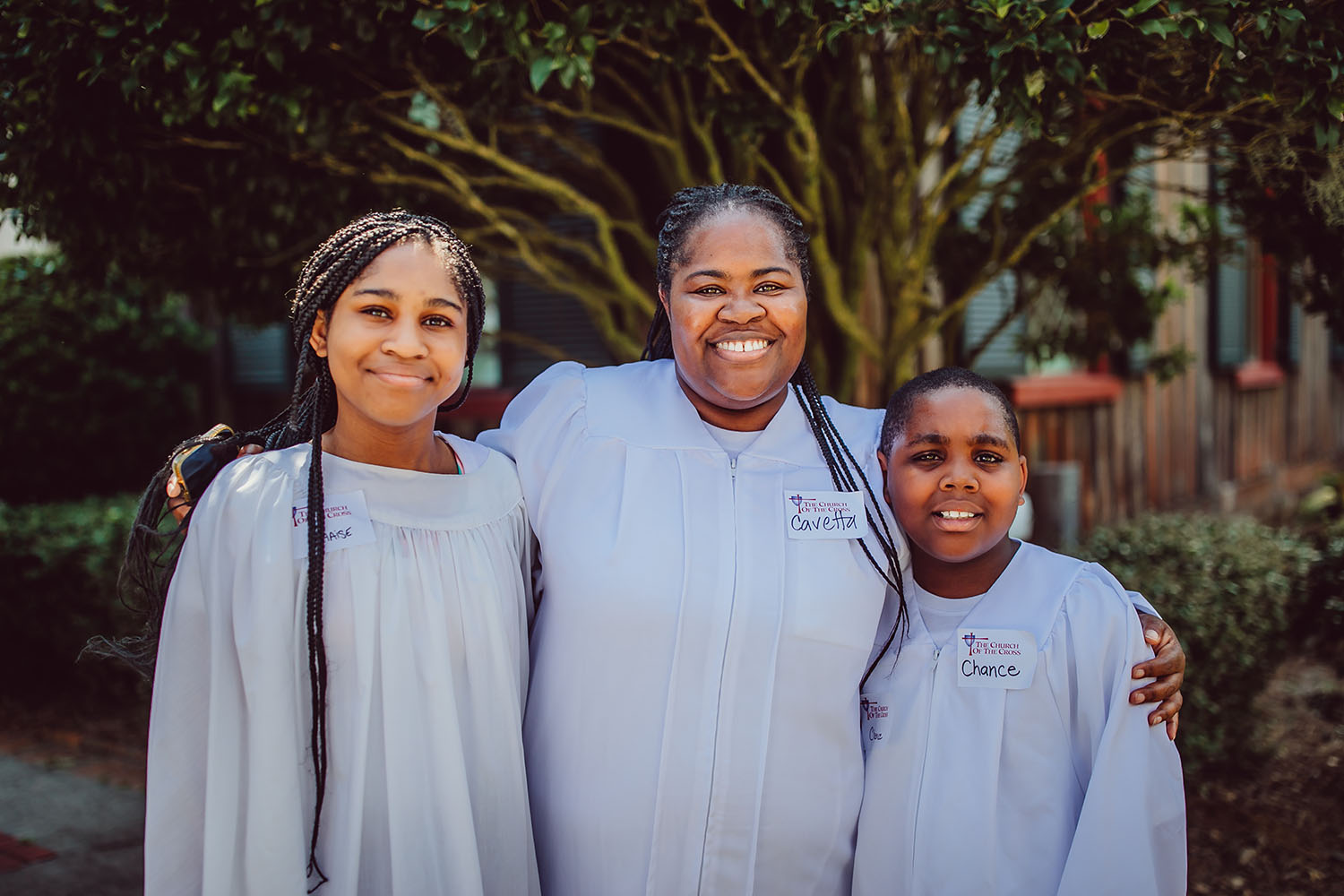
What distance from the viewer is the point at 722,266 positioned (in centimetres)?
240

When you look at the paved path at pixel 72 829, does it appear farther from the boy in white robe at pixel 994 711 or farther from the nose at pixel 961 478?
the nose at pixel 961 478

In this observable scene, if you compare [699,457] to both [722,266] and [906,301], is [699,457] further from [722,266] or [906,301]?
[906,301]

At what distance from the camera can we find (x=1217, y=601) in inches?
183

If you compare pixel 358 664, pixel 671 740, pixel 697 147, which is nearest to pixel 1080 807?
pixel 671 740

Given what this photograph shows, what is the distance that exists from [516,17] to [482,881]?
2098 millimetres

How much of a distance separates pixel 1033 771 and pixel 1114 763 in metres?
0.16

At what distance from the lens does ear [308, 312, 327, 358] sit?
2.35 metres

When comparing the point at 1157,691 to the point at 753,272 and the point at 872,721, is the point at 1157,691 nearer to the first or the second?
the point at 872,721

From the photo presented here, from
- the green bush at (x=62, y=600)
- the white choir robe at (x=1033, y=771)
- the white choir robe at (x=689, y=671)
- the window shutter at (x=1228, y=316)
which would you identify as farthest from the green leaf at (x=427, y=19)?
the window shutter at (x=1228, y=316)

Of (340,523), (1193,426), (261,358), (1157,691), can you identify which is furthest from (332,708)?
(1193,426)

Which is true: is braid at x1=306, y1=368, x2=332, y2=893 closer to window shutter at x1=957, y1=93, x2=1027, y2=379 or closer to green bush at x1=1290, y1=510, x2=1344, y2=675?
green bush at x1=1290, y1=510, x2=1344, y2=675

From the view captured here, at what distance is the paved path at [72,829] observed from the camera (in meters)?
4.23

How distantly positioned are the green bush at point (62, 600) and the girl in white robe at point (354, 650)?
158 inches

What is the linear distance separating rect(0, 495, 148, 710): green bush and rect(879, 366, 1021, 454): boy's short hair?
4562 millimetres
